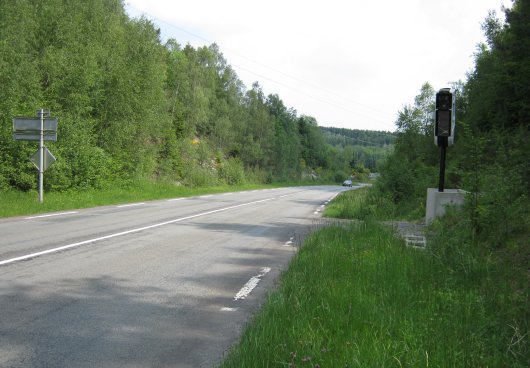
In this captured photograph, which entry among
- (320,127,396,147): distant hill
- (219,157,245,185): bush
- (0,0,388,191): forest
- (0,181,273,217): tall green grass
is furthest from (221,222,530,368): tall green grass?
(320,127,396,147): distant hill

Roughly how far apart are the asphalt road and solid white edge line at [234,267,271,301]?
0.05 ft

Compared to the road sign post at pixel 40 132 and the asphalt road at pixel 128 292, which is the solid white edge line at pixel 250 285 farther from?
the road sign post at pixel 40 132

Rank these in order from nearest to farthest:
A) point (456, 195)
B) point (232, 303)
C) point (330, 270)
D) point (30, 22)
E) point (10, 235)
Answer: point (232, 303), point (330, 270), point (10, 235), point (456, 195), point (30, 22)

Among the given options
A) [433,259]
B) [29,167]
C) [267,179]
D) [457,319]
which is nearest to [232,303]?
[457,319]

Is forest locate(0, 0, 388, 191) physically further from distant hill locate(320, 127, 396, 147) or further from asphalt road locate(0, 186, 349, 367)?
distant hill locate(320, 127, 396, 147)

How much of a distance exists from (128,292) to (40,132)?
45.1 ft

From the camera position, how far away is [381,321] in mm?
4449

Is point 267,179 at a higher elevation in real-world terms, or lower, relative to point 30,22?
lower

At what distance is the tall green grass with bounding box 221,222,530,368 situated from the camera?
141 inches

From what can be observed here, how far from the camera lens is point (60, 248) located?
8820mm

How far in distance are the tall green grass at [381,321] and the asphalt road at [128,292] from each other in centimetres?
53

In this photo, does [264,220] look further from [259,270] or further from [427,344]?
[427,344]

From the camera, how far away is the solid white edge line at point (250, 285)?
609 cm

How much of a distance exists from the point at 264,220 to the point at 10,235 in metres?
7.81
